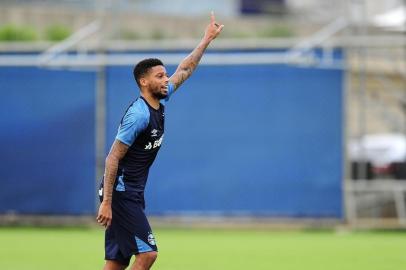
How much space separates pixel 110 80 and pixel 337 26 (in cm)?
414

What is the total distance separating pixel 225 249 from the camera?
48.4ft

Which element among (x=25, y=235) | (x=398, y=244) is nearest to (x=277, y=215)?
(x=398, y=244)

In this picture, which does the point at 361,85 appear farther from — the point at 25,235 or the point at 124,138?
the point at 124,138

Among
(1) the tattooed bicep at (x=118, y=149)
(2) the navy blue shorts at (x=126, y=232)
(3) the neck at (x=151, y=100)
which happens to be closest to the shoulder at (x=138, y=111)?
(3) the neck at (x=151, y=100)

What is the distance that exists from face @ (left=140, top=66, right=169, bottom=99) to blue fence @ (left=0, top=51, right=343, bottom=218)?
29.3ft

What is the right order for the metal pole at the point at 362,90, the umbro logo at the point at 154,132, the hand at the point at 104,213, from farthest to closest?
1. the metal pole at the point at 362,90
2. the umbro logo at the point at 154,132
3. the hand at the point at 104,213

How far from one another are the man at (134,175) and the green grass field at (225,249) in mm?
3496

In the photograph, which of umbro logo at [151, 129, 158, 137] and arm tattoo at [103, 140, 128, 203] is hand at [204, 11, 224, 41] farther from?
arm tattoo at [103, 140, 128, 203]

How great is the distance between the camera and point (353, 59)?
19.9 metres

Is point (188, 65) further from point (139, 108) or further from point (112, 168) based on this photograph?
point (112, 168)

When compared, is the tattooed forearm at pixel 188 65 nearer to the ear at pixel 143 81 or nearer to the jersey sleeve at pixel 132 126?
the ear at pixel 143 81

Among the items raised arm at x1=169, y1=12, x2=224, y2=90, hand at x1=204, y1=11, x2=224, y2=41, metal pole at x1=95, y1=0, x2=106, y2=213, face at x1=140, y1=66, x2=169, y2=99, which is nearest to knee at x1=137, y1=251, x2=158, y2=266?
face at x1=140, y1=66, x2=169, y2=99

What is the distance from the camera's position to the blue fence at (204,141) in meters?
18.0

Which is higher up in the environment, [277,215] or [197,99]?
[197,99]
